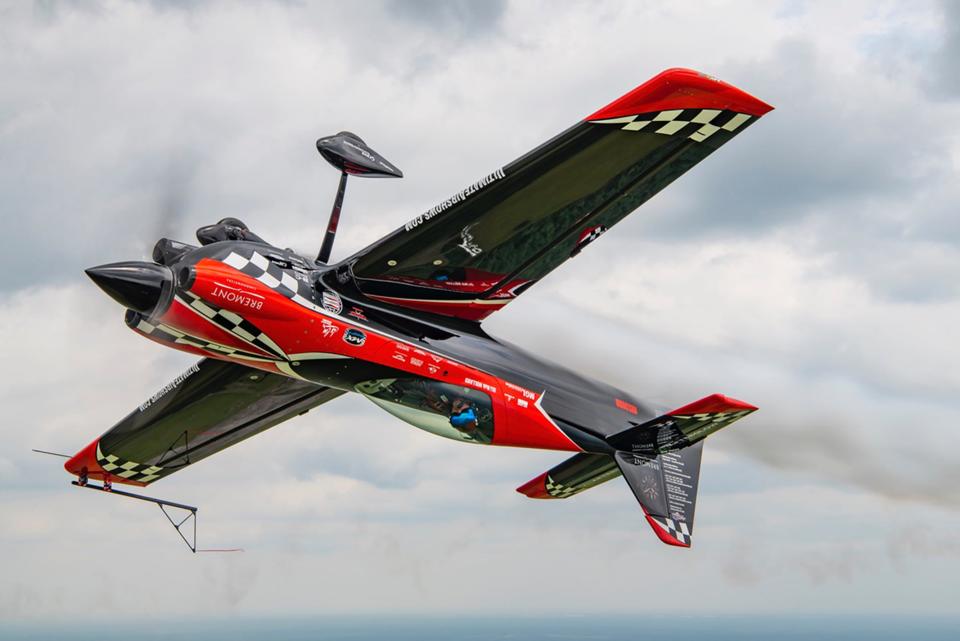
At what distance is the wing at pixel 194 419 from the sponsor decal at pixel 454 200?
5.19 meters

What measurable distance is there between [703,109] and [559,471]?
27.1ft

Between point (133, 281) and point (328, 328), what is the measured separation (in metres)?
2.98

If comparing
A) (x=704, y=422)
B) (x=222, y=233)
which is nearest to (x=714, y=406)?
(x=704, y=422)

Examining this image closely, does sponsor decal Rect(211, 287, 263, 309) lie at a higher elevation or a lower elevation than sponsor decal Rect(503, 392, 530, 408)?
higher

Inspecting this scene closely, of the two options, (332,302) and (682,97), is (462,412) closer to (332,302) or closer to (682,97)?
(332,302)

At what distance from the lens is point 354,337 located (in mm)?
15125

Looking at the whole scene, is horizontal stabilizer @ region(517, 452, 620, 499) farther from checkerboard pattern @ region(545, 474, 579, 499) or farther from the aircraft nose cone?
the aircraft nose cone

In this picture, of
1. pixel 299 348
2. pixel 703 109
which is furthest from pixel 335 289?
pixel 703 109

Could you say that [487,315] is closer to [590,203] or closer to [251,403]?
[590,203]

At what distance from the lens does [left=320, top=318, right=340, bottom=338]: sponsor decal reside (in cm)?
1490

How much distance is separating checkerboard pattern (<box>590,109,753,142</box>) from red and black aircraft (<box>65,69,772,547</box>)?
0.08 feet

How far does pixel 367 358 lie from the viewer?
15195 mm

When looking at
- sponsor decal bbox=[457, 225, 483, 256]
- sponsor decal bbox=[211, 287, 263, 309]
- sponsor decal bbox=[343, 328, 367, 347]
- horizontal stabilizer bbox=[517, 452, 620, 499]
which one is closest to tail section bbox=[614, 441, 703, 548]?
horizontal stabilizer bbox=[517, 452, 620, 499]

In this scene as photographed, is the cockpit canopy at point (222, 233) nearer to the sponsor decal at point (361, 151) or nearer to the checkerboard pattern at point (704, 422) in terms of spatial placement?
the sponsor decal at point (361, 151)
